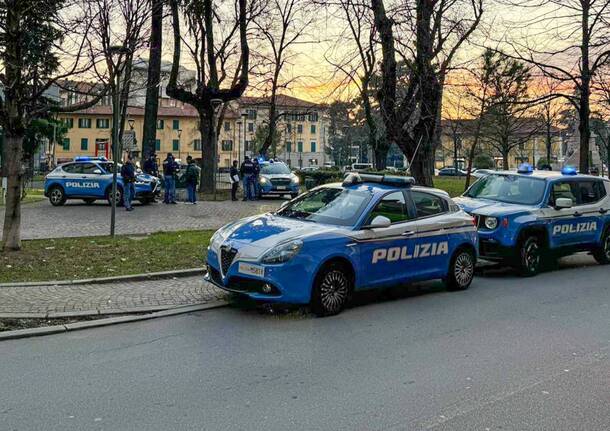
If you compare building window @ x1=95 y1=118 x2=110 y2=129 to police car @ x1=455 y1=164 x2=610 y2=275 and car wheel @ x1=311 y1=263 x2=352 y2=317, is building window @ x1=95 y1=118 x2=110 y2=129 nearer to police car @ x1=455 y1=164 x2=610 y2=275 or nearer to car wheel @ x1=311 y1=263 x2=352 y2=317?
police car @ x1=455 y1=164 x2=610 y2=275

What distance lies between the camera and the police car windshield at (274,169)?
26.6 metres

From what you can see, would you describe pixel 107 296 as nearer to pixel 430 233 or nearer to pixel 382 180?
pixel 382 180

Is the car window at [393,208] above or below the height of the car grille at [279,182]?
below

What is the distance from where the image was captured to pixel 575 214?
1193 cm

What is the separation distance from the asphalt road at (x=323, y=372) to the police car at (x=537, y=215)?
9.04 ft

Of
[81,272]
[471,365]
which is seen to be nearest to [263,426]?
[471,365]

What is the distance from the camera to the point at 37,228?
49.0ft

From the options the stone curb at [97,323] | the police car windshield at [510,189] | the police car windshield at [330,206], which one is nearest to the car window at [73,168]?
the police car windshield at [510,189]

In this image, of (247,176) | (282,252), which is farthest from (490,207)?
(247,176)

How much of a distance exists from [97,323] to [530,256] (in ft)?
25.2

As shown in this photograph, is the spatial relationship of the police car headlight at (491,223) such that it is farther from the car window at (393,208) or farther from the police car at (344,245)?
the car window at (393,208)

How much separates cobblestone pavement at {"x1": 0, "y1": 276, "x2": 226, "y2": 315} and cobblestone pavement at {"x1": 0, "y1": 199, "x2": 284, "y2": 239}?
17.6ft

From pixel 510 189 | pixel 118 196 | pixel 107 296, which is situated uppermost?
pixel 510 189

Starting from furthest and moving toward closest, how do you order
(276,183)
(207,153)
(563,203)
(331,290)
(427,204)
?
1. (207,153)
2. (276,183)
3. (563,203)
4. (427,204)
5. (331,290)
